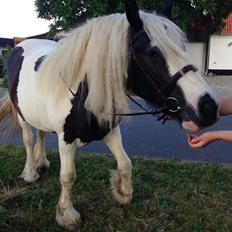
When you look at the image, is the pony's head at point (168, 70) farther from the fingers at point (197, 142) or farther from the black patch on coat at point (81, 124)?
the black patch on coat at point (81, 124)

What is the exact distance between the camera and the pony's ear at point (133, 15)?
8.33 feet

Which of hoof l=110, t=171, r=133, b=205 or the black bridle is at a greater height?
the black bridle

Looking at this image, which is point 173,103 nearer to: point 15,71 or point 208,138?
point 208,138

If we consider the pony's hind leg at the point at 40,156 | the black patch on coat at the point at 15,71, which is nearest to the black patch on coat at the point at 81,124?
the black patch on coat at the point at 15,71

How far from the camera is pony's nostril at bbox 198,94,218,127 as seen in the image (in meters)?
2.45

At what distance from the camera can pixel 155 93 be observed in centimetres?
276

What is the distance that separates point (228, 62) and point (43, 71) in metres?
24.7

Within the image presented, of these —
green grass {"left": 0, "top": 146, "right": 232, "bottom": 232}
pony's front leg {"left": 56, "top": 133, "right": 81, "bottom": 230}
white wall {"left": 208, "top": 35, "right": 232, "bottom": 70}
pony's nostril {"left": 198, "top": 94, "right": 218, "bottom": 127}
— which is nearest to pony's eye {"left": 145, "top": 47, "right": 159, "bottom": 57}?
pony's nostril {"left": 198, "top": 94, "right": 218, "bottom": 127}

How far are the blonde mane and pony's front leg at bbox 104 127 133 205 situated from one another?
64cm

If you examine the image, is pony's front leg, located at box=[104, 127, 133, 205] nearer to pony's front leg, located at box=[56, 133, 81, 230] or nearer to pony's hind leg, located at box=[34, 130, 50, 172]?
pony's front leg, located at box=[56, 133, 81, 230]

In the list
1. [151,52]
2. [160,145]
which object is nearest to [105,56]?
[151,52]

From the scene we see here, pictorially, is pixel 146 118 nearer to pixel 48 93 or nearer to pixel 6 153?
pixel 6 153

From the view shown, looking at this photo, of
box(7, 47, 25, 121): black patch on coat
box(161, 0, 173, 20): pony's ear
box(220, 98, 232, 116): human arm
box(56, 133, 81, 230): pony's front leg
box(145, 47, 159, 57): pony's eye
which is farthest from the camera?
box(7, 47, 25, 121): black patch on coat

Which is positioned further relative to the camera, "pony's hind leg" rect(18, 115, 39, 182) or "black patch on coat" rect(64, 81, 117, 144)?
"pony's hind leg" rect(18, 115, 39, 182)
